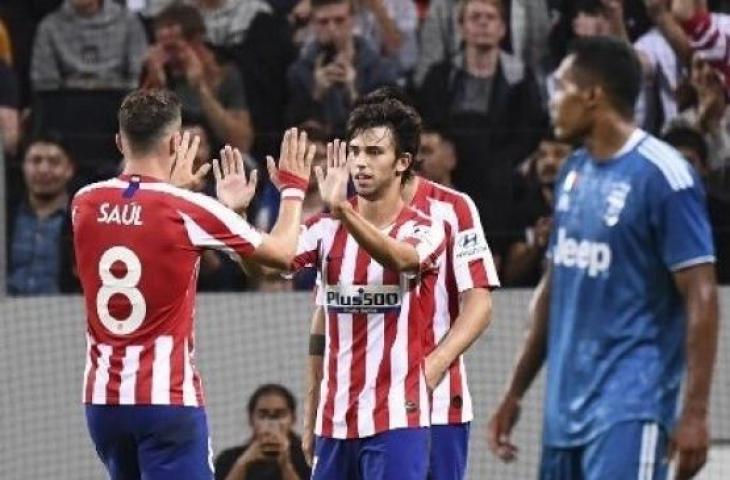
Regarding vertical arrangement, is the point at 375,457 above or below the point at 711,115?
below

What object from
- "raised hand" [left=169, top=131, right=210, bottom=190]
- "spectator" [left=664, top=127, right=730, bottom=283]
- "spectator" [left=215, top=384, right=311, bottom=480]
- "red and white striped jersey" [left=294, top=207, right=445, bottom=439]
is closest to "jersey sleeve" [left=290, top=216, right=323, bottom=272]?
"red and white striped jersey" [left=294, top=207, right=445, bottom=439]

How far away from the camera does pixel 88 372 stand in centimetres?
738

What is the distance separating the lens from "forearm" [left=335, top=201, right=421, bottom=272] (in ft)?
22.9

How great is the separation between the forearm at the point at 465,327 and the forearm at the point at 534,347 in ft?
3.86

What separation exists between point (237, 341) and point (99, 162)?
124cm

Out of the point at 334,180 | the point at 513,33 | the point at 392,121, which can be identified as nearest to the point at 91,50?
the point at 513,33

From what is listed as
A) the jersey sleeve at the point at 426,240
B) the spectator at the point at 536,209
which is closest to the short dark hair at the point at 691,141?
the spectator at the point at 536,209

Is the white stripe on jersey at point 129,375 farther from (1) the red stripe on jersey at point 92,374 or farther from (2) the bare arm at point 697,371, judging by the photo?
(2) the bare arm at point 697,371

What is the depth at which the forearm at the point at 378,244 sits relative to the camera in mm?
6965

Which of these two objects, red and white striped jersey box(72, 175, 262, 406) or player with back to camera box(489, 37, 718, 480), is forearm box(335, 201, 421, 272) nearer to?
red and white striped jersey box(72, 175, 262, 406)

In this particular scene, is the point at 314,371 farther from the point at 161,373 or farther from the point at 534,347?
the point at 534,347

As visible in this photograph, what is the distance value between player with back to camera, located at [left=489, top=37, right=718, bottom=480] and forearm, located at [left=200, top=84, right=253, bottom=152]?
531cm

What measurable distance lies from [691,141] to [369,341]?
416 centimetres

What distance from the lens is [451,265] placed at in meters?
7.93
